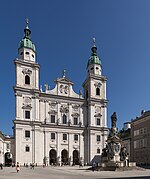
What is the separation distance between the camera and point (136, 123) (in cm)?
5353

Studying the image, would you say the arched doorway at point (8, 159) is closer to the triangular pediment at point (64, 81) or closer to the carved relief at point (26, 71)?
the carved relief at point (26, 71)

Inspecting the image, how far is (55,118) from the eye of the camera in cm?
5569

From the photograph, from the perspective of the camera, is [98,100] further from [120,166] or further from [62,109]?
[120,166]

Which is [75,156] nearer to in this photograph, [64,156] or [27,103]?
[64,156]

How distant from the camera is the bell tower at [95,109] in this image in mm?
57562

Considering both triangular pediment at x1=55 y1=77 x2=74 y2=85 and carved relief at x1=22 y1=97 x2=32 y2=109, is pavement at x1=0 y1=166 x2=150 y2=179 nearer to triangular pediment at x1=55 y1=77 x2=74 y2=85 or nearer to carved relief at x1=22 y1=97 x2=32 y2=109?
carved relief at x1=22 y1=97 x2=32 y2=109

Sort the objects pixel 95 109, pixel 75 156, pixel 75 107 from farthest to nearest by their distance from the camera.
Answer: pixel 95 109 → pixel 75 107 → pixel 75 156

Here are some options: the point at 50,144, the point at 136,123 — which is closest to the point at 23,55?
the point at 50,144

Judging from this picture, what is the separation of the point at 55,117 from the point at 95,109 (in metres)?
10.1

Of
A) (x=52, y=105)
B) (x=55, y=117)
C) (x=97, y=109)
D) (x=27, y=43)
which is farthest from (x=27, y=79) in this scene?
(x=97, y=109)

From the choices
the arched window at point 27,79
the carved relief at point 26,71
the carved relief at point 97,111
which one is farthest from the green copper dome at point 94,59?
the arched window at point 27,79

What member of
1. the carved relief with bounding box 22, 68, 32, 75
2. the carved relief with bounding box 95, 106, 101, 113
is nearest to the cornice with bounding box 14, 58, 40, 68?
the carved relief with bounding box 22, 68, 32, 75

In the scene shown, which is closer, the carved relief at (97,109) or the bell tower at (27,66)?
the bell tower at (27,66)

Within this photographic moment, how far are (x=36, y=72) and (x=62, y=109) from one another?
32.8 feet
